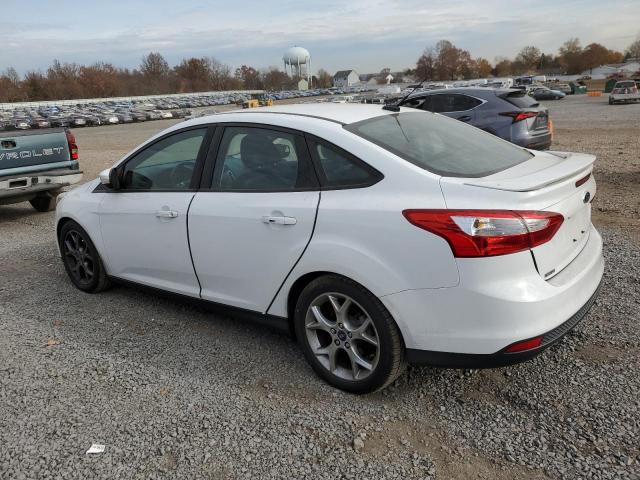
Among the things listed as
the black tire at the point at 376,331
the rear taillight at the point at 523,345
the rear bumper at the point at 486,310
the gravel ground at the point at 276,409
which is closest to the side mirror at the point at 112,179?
the gravel ground at the point at 276,409

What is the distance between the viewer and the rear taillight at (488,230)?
2.50 meters

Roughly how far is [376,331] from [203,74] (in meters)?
147

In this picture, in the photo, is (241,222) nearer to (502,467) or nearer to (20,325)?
(502,467)

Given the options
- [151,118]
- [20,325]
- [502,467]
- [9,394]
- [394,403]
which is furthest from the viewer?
[151,118]

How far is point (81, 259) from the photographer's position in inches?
193

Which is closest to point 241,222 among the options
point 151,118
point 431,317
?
point 431,317

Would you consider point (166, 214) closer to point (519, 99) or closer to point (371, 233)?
point (371, 233)

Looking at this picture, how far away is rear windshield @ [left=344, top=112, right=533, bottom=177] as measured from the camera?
2.99 meters

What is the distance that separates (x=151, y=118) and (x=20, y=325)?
56054mm

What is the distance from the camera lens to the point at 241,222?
3.35 meters

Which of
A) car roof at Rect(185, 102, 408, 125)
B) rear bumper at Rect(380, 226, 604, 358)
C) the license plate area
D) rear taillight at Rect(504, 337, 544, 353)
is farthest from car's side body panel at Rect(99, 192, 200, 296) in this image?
the license plate area

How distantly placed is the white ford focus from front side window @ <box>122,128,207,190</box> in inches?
0.5

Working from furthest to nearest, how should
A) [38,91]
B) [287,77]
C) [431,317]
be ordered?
[287,77] < [38,91] < [431,317]

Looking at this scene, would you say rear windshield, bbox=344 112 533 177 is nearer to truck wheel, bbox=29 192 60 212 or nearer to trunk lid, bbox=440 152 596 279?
trunk lid, bbox=440 152 596 279
